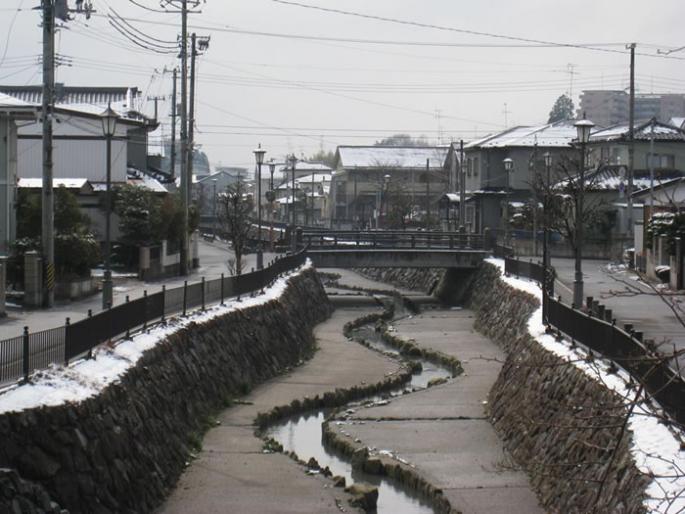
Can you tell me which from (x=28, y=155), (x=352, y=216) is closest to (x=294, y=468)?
(x=28, y=155)

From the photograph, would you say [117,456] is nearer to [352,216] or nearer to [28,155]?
[28,155]

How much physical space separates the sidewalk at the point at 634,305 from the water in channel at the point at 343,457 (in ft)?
15.8

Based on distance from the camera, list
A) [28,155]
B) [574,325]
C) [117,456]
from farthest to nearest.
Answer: [28,155] → [574,325] → [117,456]

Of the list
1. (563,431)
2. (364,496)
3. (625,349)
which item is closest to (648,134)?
(625,349)

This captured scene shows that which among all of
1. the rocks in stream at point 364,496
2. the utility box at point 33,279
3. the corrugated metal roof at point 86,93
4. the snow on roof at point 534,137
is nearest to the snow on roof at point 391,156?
the snow on roof at point 534,137

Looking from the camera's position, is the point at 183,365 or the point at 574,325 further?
the point at 183,365

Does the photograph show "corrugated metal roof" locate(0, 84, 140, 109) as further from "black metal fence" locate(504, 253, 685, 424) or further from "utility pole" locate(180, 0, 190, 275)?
"black metal fence" locate(504, 253, 685, 424)

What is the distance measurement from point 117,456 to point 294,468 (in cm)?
458

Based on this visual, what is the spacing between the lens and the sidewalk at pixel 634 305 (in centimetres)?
2514

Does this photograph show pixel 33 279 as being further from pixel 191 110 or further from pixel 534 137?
pixel 534 137

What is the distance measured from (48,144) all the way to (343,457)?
1312 cm

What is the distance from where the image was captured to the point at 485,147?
73188 mm

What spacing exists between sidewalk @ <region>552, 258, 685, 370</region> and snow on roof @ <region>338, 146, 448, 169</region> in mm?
63669

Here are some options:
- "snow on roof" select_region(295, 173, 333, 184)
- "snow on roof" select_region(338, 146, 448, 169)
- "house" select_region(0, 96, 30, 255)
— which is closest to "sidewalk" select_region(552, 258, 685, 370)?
"house" select_region(0, 96, 30, 255)
